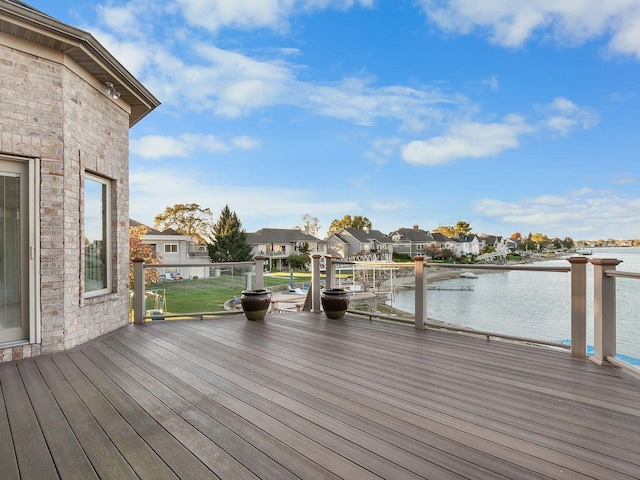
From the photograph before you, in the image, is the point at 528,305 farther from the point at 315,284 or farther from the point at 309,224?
the point at 309,224

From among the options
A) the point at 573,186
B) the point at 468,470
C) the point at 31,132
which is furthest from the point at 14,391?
the point at 573,186

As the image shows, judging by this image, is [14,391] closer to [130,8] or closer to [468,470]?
[468,470]

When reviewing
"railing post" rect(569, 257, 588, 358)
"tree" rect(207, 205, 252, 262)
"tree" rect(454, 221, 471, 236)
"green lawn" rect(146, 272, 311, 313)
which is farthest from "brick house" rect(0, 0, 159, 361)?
"tree" rect(454, 221, 471, 236)

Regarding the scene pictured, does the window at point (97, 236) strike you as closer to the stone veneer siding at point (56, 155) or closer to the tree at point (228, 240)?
the stone veneer siding at point (56, 155)

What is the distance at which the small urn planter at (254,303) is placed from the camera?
580 centimetres

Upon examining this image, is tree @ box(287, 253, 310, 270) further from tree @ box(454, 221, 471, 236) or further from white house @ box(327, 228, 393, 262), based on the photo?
tree @ box(454, 221, 471, 236)

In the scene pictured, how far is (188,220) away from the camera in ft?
121

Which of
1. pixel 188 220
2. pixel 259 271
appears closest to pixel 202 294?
pixel 259 271

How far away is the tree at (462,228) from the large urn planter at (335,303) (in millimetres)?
68939

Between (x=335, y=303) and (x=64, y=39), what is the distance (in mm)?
4861

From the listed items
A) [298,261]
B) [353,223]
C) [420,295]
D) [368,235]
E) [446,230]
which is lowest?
[298,261]

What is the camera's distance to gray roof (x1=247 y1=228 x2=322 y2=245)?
138ft

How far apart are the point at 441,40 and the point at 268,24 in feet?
20.8

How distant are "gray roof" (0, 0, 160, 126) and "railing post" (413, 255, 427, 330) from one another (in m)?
4.83
